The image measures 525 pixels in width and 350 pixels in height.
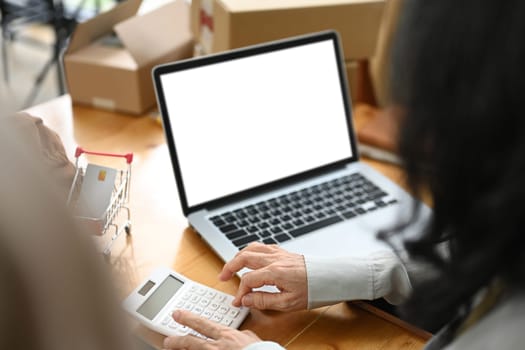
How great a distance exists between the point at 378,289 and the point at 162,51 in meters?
0.87

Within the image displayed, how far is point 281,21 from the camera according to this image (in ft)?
4.68

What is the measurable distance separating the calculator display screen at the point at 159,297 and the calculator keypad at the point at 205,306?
19mm

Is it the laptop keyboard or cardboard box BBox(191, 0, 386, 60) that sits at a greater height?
cardboard box BBox(191, 0, 386, 60)

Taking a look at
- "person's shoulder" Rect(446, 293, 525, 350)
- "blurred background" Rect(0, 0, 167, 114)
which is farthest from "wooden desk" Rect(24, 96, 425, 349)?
"blurred background" Rect(0, 0, 167, 114)

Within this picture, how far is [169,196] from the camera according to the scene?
127cm

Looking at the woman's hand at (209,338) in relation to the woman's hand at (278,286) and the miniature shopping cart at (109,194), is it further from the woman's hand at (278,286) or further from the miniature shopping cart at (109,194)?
the miniature shopping cart at (109,194)

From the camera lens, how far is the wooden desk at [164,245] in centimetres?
93

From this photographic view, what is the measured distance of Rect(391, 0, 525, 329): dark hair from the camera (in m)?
0.49

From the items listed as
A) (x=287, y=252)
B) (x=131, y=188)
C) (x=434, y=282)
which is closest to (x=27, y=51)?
(x=131, y=188)

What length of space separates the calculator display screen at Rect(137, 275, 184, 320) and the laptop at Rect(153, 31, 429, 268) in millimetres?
113

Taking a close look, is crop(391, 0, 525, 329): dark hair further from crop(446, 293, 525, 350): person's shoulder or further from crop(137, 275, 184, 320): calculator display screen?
crop(137, 275, 184, 320): calculator display screen

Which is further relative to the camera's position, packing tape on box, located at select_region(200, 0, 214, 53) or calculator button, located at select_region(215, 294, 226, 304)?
packing tape on box, located at select_region(200, 0, 214, 53)

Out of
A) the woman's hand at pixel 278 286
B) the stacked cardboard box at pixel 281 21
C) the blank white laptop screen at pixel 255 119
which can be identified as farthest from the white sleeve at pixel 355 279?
the stacked cardboard box at pixel 281 21

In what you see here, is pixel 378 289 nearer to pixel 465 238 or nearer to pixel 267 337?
pixel 267 337
